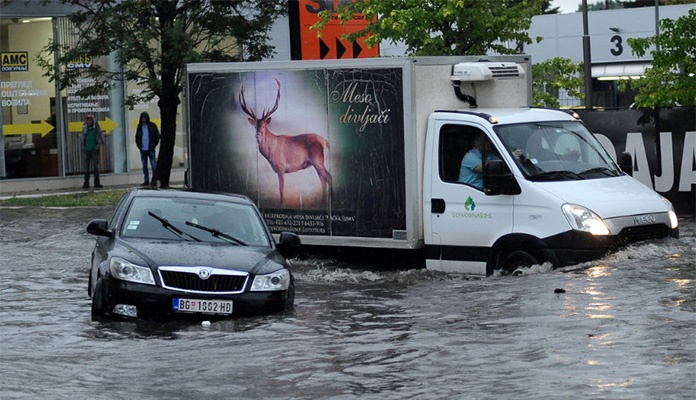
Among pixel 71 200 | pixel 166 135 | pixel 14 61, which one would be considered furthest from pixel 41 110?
pixel 166 135

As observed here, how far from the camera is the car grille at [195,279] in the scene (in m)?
11.8

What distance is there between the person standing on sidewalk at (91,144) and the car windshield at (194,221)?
19570 mm

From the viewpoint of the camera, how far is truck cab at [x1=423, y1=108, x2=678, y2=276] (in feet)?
46.4

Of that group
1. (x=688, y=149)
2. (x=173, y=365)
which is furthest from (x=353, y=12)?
(x=173, y=365)

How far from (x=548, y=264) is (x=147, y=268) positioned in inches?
187

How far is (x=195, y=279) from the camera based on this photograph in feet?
38.7

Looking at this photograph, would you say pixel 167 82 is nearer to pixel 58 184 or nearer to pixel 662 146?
pixel 58 184

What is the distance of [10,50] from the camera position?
106 feet

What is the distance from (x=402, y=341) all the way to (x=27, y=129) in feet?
78.6

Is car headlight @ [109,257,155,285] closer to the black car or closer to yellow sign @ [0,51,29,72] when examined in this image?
the black car

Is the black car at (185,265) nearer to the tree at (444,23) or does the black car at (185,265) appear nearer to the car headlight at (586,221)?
the car headlight at (586,221)

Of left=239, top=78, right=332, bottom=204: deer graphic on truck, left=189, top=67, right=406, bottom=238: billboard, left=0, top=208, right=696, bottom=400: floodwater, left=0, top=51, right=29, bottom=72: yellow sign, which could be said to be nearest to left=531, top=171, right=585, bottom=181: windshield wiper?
left=0, top=208, right=696, bottom=400: floodwater

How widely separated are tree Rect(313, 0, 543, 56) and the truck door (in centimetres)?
924

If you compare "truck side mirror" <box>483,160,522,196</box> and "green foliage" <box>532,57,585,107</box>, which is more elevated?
"green foliage" <box>532,57,585,107</box>
